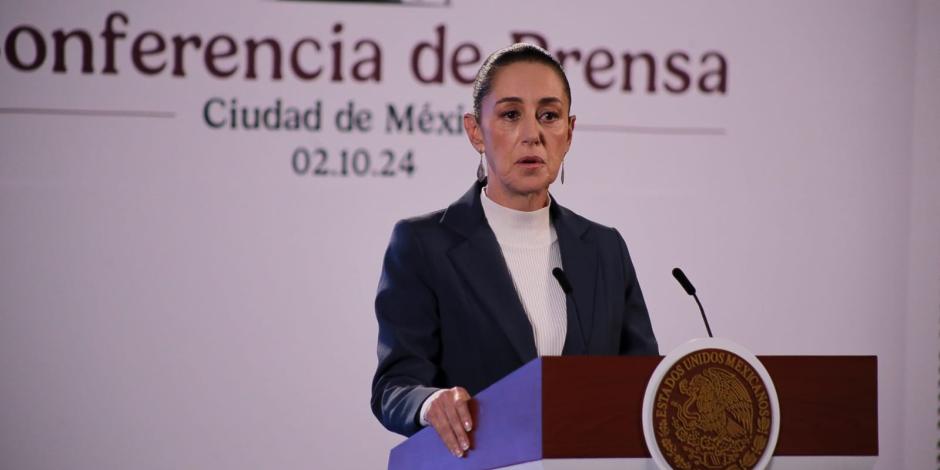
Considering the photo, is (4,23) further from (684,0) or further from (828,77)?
(828,77)

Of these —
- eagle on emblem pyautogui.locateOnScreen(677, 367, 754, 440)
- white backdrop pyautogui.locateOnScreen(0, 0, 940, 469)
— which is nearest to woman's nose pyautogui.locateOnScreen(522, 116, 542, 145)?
eagle on emblem pyautogui.locateOnScreen(677, 367, 754, 440)

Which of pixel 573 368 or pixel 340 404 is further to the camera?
pixel 340 404

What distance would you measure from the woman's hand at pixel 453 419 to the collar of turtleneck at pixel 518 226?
623mm

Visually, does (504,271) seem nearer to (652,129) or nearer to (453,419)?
(453,419)

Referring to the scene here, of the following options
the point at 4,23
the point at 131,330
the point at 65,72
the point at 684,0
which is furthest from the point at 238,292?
the point at 684,0

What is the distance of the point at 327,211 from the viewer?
3617 millimetres

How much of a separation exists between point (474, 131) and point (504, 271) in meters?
0.32

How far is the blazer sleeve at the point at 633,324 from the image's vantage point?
221cm

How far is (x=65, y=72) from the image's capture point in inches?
142

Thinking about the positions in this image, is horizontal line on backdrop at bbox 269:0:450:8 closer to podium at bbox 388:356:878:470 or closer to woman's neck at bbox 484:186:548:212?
Answer: woman's neck at bbox 484:186:548:212

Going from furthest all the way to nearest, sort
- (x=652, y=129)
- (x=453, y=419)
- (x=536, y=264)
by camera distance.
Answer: (x=652, y=129)
(x=536, y=264)
(x=453, y=419)

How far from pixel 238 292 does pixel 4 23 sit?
1162mm

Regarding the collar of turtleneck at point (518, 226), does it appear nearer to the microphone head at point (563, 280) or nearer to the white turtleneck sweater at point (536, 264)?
the white turtleneck sweater at point (536, 264)

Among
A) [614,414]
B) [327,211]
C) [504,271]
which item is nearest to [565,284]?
[504,271]
